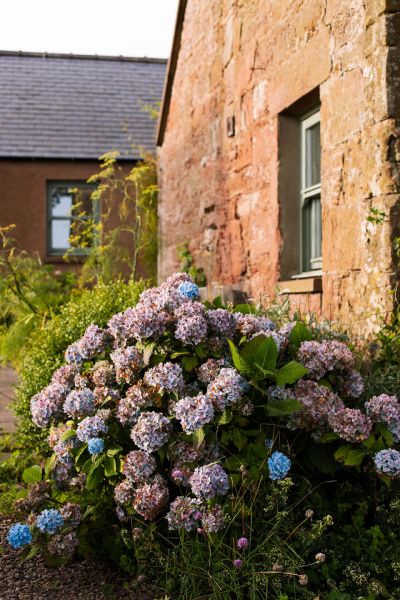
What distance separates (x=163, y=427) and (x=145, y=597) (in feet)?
2.32

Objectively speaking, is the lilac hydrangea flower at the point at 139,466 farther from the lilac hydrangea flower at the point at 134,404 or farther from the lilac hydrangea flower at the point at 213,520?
the lilac hydrangea flower at the point at 213,520

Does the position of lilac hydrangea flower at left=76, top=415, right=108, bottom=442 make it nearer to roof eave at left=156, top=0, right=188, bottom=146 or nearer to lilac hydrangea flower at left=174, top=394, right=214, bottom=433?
lilac hydrangea flower at left=174, top=394, right=214, bottom=433

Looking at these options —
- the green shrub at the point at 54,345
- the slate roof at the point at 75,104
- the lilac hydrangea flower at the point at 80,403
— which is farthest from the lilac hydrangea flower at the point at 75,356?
the slate roof at the point at 75,104

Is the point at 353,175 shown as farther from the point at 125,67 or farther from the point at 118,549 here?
the point at 125,67

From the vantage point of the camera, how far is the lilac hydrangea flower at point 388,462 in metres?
3.21

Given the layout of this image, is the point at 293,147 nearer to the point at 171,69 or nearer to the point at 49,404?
the point at 49,404

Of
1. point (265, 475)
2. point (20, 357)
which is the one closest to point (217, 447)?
point (265, 475)

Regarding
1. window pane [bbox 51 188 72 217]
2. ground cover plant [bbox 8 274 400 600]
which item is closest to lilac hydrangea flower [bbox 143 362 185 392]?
ground cover plant [bbox 8 274 400 600]

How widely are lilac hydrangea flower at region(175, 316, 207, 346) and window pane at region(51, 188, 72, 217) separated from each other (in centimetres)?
1383

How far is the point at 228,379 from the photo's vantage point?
3.31 meters

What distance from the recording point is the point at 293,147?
640cm

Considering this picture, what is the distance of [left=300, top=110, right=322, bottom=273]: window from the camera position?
621cm

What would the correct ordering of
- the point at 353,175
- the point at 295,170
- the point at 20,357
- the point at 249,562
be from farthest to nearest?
the point at 20,357 → the point at 295,170 → the point at 353,175 → the point at 249,562

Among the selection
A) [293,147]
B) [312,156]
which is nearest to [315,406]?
[312,156]
